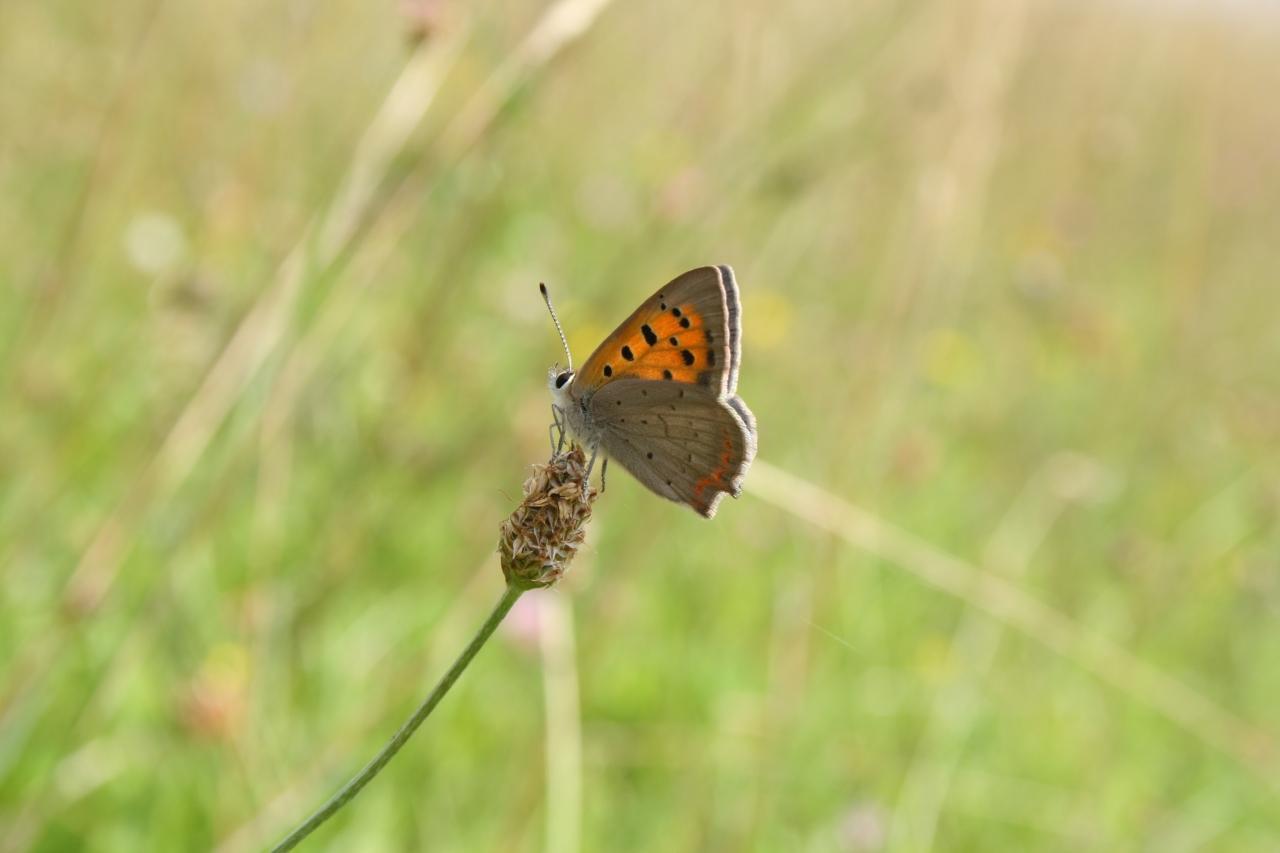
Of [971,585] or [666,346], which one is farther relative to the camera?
[971,585]

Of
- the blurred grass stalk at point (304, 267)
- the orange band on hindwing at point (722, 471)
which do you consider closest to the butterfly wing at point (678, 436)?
the orange band on hindwing at point (722, 471)

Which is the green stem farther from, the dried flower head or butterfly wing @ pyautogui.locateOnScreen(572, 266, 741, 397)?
butterfly wing @ pyautogui.locateOnScreen(572, 266, 741, 397)

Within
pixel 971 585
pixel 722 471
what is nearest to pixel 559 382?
pixel 722 471

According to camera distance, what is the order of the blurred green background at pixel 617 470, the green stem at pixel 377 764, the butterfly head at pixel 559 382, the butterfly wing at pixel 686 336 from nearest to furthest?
the green stem at pixel 377 764 → the butterfly wing at pixel 686 336 → the butterfly head at pixel 559 382 → the blurred green background at pixel 617 470

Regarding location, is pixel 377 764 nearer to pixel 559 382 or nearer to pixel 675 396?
pixel 675 396

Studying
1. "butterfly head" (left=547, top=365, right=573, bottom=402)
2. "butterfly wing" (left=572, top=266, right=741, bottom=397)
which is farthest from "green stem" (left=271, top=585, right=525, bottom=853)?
"butterfly head" (left=547, top=365, right=573, bottom=402)

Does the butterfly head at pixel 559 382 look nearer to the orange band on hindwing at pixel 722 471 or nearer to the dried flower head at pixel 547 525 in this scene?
the orange band on hindwing at pixel 722 471

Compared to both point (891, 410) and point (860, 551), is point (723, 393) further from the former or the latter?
point (860, 551)

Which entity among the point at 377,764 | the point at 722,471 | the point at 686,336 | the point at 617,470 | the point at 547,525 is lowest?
the point at 377,764
